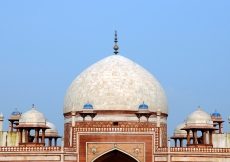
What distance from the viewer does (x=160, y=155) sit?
36562 mm

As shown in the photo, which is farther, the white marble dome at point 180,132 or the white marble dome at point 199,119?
the white marble dome at point 180,132

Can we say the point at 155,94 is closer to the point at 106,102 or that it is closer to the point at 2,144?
the point at 106,102

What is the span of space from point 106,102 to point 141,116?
2050 millimetres

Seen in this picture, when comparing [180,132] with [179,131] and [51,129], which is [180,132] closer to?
[179,131]

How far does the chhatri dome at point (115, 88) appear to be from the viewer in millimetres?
39875

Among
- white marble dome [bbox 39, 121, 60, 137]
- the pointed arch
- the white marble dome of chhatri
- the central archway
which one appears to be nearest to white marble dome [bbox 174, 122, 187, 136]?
the white marble dome of chhatri

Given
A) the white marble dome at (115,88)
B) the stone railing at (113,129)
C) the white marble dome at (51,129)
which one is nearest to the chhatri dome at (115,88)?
the white marble dome at (115,88)

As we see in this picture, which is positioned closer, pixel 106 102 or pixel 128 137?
pixel 128 137

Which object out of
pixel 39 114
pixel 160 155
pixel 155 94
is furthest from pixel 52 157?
pixel 155 94

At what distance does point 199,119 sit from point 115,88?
16.4 feet

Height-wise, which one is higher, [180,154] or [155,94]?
[155,94]

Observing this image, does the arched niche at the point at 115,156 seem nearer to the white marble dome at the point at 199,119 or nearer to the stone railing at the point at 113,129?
the stone railing at the point at 113,129

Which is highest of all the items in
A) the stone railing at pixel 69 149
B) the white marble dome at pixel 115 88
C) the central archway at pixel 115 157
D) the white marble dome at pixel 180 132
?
the white marble dome at pixel 115 88

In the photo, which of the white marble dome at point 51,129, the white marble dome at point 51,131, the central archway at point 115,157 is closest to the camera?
the central archway at point 115,157
